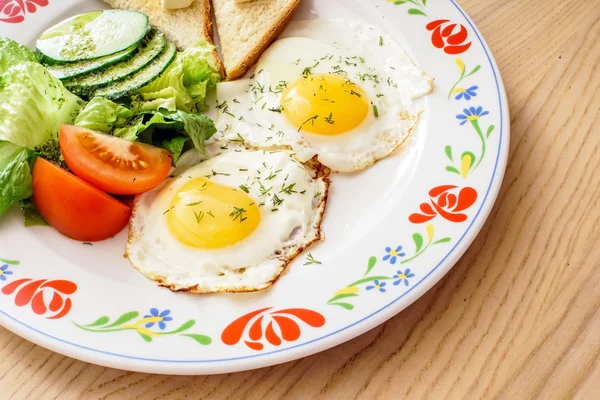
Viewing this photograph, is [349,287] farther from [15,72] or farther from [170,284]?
[15,72]

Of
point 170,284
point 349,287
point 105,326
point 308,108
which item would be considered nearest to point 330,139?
point 308,108

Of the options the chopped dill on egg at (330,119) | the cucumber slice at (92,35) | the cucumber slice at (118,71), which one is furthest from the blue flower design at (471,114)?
the cucumber slice at (92,35)

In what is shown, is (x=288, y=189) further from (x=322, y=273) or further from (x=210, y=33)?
(x=210, y=33)

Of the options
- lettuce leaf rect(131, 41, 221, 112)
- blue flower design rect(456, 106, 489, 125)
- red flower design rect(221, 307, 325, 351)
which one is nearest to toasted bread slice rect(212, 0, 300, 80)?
lettuce leaf rect(131, 41, 221, 112)

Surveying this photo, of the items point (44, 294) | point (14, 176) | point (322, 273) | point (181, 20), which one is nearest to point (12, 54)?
point (14, 176)

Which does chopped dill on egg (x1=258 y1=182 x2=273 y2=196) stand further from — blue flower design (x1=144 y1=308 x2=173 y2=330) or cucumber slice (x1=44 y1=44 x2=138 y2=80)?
cucumber slice (x1=44 y1=44 x2=138 y2=80)

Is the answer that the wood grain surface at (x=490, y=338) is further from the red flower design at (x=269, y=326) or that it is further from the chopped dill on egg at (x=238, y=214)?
the chopped dill on egg at (x=238, y=214)
